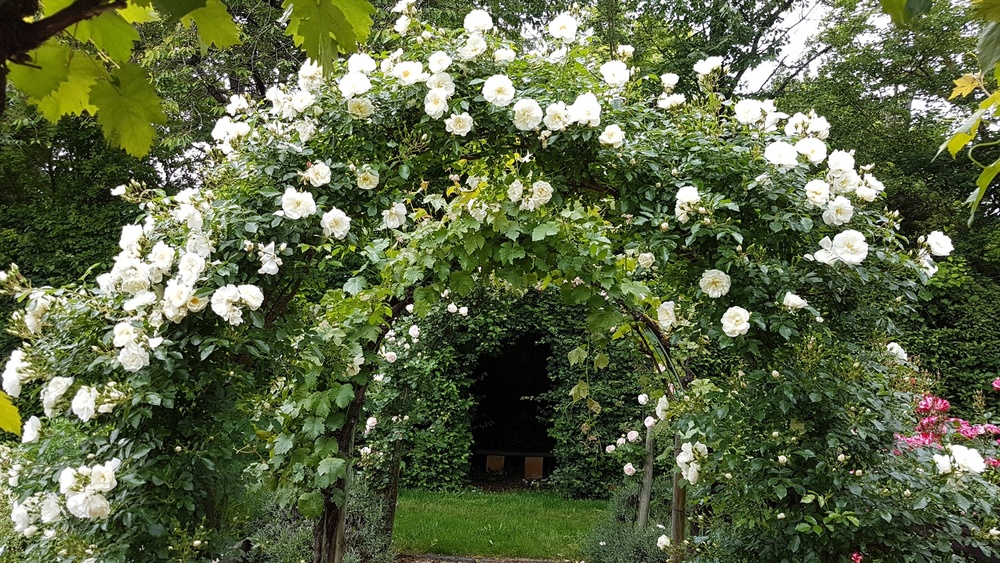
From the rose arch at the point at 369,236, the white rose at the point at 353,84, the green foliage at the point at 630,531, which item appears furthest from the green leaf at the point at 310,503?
the green foliage at the point at 630,531

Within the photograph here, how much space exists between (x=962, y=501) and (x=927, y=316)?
538 centimetres

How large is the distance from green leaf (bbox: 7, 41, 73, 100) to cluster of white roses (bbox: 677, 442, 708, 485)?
6.06 ft

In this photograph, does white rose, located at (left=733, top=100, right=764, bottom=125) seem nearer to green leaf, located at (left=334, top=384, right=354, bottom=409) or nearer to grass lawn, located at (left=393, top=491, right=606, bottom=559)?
green leaf, located at (left=334, top=384, right=354, bottom=409)

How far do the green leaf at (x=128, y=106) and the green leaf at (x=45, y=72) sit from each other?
26 millimetres

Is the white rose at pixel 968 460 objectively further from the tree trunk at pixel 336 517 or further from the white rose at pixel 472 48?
the tree trunk at pixel 336 517

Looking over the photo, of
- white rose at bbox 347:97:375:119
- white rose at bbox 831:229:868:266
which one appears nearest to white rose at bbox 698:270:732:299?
white rose at bbox 831:229:868:266

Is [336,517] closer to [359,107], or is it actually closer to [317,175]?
[317,175]

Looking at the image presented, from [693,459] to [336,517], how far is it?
4.53 feet

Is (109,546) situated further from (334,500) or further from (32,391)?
(334,500)

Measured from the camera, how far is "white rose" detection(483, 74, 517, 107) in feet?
6.26

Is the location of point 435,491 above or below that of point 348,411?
below

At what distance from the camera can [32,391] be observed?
1697 mm

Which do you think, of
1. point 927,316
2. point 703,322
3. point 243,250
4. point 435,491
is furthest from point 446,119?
point 927,316

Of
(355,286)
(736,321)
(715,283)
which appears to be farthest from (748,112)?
(355,286)
